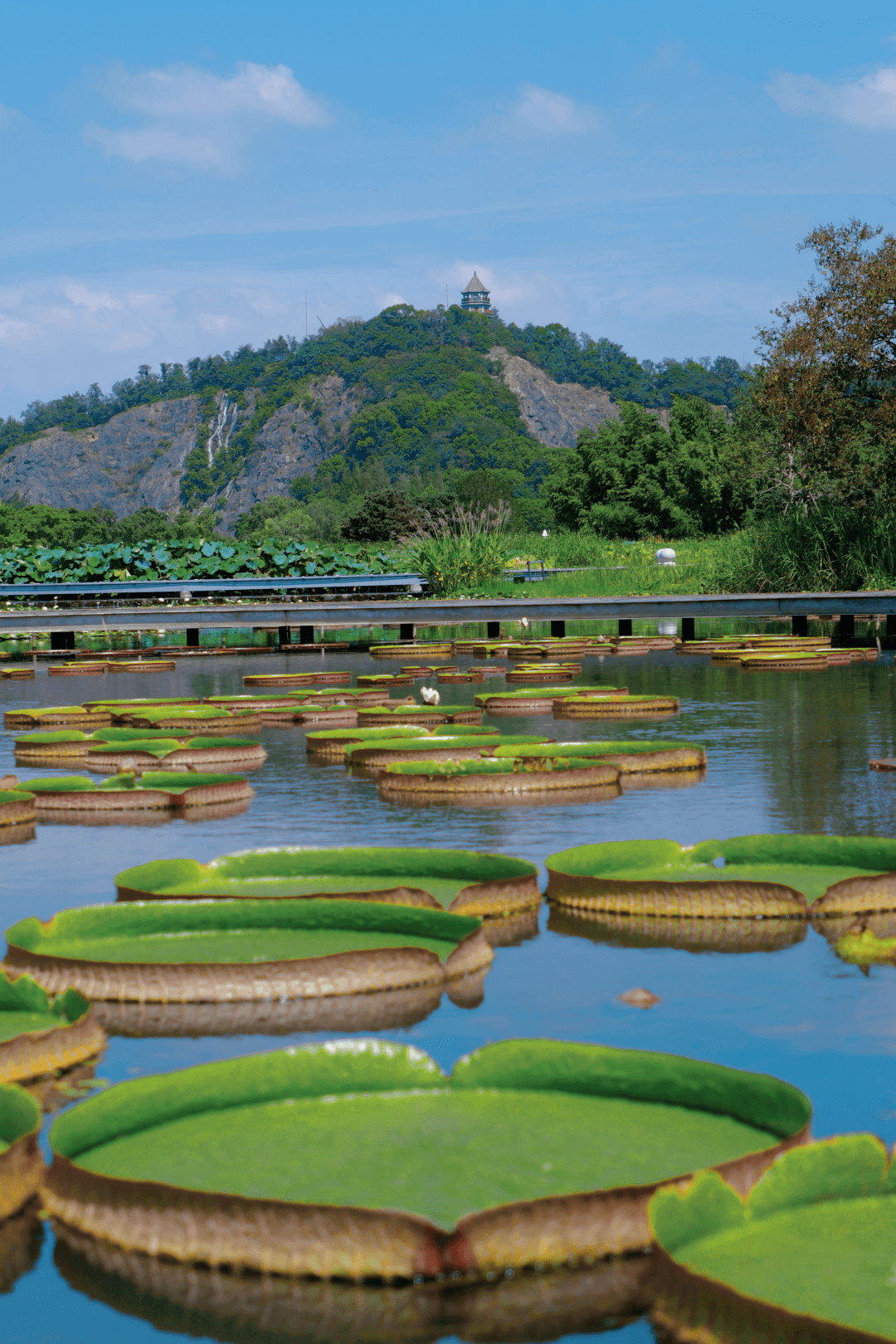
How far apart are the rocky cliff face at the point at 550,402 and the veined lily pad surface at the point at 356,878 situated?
488 ft

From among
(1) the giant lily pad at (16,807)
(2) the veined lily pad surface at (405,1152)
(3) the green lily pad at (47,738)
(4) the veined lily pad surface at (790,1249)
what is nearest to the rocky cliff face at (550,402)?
(3) the green lily pad at (47,738)

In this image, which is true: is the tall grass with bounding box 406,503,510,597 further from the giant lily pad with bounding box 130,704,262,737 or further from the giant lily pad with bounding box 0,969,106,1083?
the giant lily pad with bounding box 0,969,106,1083

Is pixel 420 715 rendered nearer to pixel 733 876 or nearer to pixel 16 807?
pixel 16 807

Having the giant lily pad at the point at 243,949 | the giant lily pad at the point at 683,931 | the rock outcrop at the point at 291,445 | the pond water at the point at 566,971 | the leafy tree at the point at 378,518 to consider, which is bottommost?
the giant lily pad at the point at 683,931

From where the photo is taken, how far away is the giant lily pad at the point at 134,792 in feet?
17.3

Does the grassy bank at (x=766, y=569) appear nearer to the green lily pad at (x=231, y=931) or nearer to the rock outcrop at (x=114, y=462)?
the green lily pad at (x=231, y=931)

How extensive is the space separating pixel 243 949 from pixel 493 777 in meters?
2.52

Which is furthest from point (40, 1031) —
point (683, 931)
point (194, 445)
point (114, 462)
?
point (114, 462)

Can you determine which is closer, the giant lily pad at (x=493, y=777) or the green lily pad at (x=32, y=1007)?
the green lily pad at (x=32, y=1007)

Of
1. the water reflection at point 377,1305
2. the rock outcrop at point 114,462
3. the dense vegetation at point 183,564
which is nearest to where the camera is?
the water reflection at point 377,1305

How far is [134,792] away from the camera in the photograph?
5.23 meters

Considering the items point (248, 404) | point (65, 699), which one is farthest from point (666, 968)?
point (248, 404)

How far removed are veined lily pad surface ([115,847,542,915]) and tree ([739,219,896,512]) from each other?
52.6 ft

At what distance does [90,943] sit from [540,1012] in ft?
3.38
